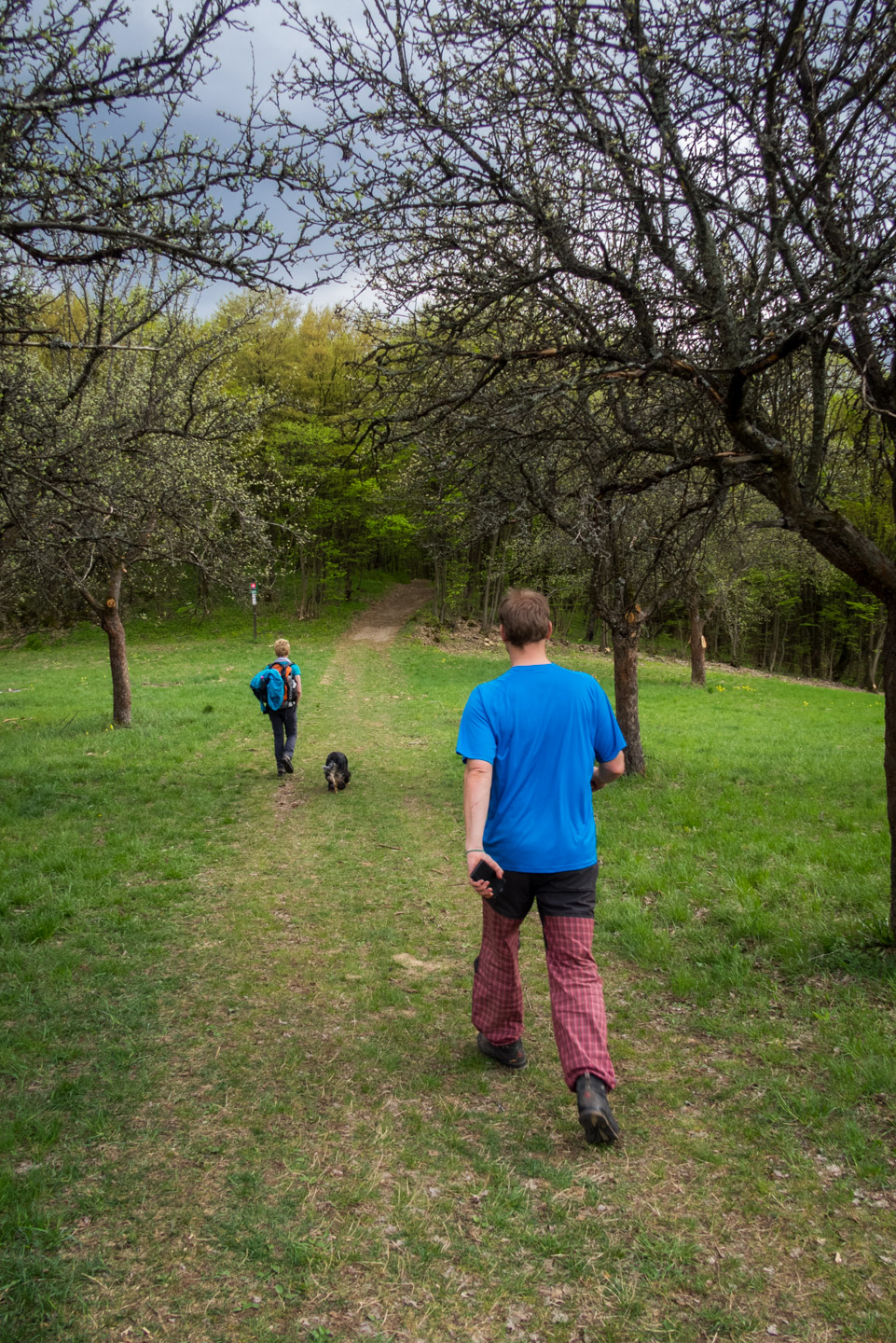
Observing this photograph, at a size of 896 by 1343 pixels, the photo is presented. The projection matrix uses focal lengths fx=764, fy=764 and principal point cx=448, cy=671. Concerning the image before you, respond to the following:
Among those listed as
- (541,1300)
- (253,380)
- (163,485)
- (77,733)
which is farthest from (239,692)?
(253,380)

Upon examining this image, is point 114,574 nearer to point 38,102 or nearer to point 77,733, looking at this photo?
point 77,733

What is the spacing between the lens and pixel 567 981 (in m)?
3.34

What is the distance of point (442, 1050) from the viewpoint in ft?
13.3

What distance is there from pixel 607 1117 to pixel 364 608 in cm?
3725

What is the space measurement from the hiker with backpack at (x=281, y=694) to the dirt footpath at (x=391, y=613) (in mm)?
20803

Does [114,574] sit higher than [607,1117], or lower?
higher

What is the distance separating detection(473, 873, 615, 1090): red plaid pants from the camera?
3236mm

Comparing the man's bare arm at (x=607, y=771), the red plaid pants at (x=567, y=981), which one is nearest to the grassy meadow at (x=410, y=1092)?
the red plaid pants at (x=567, y=981)

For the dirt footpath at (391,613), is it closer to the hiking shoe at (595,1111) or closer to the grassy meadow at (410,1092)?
the grassy meadow at (410,1092)

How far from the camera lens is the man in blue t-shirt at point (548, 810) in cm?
327

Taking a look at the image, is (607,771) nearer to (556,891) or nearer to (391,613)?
(556,891)

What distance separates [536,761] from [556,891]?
57 cm

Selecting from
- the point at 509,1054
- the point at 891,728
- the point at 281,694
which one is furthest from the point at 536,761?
the point at 281,694

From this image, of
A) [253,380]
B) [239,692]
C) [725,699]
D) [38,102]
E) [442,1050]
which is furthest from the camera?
[253,380]
